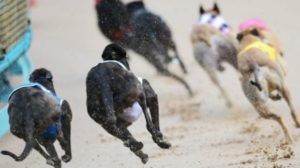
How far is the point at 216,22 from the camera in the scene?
331 inches

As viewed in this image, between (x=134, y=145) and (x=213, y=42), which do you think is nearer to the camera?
(x=134, y=145)

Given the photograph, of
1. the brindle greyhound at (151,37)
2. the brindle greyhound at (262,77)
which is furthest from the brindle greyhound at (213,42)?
the brindle greyhound at (262,77)

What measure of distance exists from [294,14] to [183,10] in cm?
203

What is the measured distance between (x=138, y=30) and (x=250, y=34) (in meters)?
1.56

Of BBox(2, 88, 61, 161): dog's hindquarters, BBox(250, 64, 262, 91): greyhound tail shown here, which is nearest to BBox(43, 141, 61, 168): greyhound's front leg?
BBox(2, 88, 61, 161): dog's hindquarters

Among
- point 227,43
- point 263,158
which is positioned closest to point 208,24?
point 227,43

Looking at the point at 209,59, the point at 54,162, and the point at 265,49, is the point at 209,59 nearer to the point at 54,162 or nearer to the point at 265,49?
the point at 265,49

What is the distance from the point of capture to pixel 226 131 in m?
7.52

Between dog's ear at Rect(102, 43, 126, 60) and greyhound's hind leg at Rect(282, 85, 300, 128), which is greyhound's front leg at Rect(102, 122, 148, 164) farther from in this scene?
greyhound's hind leg at Rect(282, 85, 300, 128)

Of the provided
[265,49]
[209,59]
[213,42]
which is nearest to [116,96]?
[265,49]

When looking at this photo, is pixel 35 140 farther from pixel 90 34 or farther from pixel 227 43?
pixel 90 34

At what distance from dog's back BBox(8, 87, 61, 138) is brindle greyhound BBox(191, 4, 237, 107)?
3156 mm

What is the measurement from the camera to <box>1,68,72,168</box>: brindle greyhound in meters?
5.25

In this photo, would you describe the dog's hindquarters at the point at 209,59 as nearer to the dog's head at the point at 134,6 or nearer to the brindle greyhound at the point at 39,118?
the dog's head at the point at 134,6
